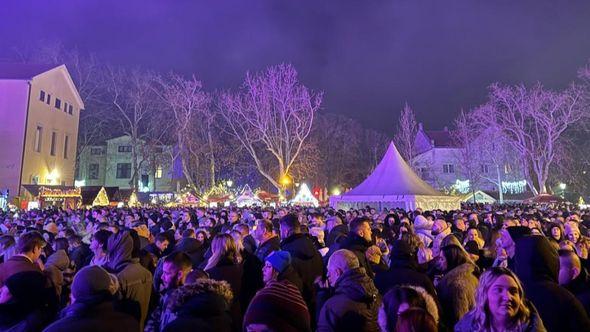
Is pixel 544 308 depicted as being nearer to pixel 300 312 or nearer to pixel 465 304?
pixel 465 304

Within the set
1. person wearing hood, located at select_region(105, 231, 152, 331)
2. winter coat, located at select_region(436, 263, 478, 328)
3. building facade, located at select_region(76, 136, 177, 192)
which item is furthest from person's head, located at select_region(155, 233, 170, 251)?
building facade, located at select_region(76, 136, 177, 192)

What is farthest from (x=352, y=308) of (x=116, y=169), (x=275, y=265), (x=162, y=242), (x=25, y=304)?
(x=116, y=169)

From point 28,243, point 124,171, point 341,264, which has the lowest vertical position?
point 341,264

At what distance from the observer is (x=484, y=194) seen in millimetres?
46875

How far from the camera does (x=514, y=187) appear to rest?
51875 mm

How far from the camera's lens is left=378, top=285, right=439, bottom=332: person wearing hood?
2617mm

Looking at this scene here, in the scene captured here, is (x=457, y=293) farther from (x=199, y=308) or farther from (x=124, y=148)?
(x=124, y=148)

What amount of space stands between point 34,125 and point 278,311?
122 ft

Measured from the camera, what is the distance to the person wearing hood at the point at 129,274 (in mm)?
4164

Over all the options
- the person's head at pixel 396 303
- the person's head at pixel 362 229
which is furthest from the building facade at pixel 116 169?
the person's head at pixel 396 303

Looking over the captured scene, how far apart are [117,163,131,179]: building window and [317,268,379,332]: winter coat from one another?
5335 centimetres

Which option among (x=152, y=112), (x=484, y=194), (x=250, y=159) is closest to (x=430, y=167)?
(x=484, y=194)

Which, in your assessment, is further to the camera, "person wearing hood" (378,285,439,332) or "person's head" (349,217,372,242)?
"person's head" (349,217,372,242)

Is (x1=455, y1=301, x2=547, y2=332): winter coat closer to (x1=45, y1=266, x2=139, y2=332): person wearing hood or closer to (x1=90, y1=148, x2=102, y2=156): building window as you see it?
(x1=45, y1=266, x2=139, y2=332): person wearing hood
